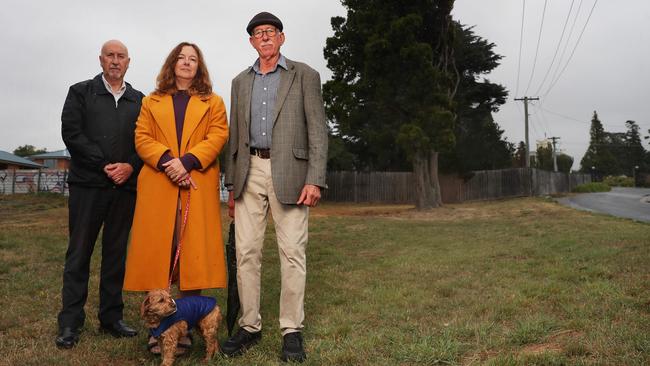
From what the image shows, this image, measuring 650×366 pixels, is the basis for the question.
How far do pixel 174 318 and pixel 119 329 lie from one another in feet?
3.48

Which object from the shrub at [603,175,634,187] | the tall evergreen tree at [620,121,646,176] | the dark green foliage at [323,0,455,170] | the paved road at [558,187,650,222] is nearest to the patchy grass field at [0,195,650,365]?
the paved road at [558,187,650,222]

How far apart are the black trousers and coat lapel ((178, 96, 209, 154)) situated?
0.76m

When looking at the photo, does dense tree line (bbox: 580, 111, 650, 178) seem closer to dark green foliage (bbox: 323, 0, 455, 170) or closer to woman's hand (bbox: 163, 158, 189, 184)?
dark green foliage (bbox: 323, 0, 455, 170)

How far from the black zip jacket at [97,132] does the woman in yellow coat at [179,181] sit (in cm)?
41

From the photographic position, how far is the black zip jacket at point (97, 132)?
3533mm

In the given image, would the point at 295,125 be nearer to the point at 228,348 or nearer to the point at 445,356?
the point at 228,348

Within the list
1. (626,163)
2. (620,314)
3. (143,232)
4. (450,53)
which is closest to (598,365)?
(620,314)

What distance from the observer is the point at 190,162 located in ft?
10.4

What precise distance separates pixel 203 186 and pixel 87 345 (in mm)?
1394

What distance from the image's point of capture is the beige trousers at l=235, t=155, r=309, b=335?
10.9 feet

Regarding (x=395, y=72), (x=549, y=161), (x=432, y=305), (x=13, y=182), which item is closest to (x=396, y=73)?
(x=395, y=72)

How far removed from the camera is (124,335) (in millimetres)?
3715

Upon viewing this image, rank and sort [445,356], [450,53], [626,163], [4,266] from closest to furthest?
[445,356], [4,266], [450,53], [626,163]

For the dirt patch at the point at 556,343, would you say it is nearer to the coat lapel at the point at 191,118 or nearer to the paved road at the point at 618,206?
the coat lapel at the point at 191,118
